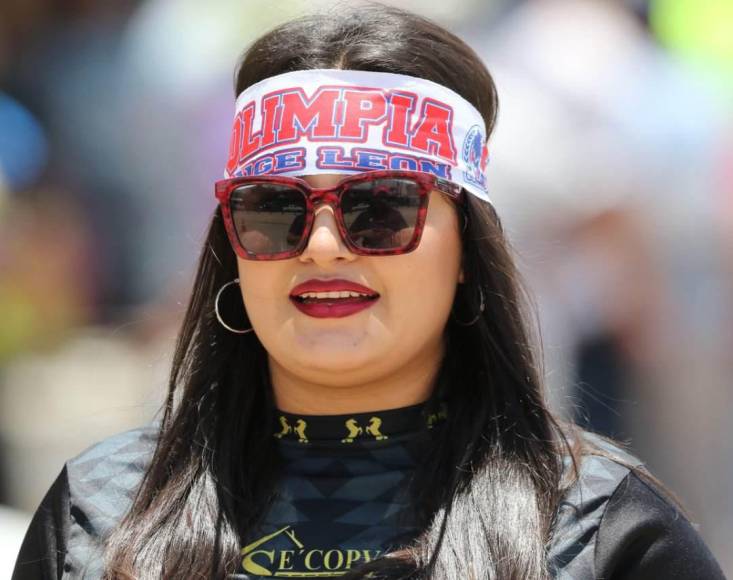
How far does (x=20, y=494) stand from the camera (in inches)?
229

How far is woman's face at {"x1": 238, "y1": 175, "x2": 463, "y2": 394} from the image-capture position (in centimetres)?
228

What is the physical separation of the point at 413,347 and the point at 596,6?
12.3 feet

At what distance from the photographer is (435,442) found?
241cm

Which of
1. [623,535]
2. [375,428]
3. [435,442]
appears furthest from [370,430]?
[623,535]

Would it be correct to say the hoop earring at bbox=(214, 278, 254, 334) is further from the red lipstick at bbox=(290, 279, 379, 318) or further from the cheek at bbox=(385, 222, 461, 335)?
the cheek at bbox=(385, 222, 461, 335)

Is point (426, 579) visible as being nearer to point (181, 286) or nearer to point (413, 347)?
point (413, 347)

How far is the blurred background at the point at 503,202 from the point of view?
16.5 feet

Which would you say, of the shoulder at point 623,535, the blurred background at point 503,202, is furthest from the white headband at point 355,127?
the blurred background at point 503,202

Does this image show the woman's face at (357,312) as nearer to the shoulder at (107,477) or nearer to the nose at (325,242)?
the nose at (325,242)

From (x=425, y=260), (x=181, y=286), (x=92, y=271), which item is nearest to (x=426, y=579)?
(x=425, y=260)

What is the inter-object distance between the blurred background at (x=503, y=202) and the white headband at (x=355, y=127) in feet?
5.89

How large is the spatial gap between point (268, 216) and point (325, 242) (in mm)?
132

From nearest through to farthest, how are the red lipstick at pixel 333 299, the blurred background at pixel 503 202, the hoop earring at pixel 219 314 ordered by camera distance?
the red lipstick at pixel 333 299 < the hoop earring at pixel 219 314 < the blurred background at pixel 503 202

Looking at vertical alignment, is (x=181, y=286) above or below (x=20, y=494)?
above
